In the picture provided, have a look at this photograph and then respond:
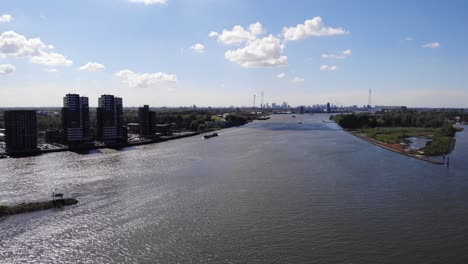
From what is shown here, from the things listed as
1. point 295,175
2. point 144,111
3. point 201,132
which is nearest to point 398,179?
point 295,175

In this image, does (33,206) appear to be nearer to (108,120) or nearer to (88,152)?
(88,152)

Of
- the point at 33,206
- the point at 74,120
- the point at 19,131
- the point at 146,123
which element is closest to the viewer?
the point at 33,206

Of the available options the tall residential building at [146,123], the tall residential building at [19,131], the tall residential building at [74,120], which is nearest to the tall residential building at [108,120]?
the tall residential building at [74,120]

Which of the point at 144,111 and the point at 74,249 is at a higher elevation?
the point at 144,111

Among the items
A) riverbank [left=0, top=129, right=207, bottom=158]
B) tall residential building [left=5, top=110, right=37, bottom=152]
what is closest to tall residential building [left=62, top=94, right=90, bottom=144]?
riverbank [left=0, top=129, right=207, bottom=158]

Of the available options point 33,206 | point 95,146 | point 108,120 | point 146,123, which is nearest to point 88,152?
point 95,146

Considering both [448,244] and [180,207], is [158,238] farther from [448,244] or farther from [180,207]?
[448,244]

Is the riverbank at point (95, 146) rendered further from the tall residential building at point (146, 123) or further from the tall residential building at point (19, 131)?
the tall residential building at point (146, 123)

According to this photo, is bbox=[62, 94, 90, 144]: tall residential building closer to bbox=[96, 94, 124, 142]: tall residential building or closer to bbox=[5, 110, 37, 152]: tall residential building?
bbox=[96, 94, 124, 142]: tall residential building
